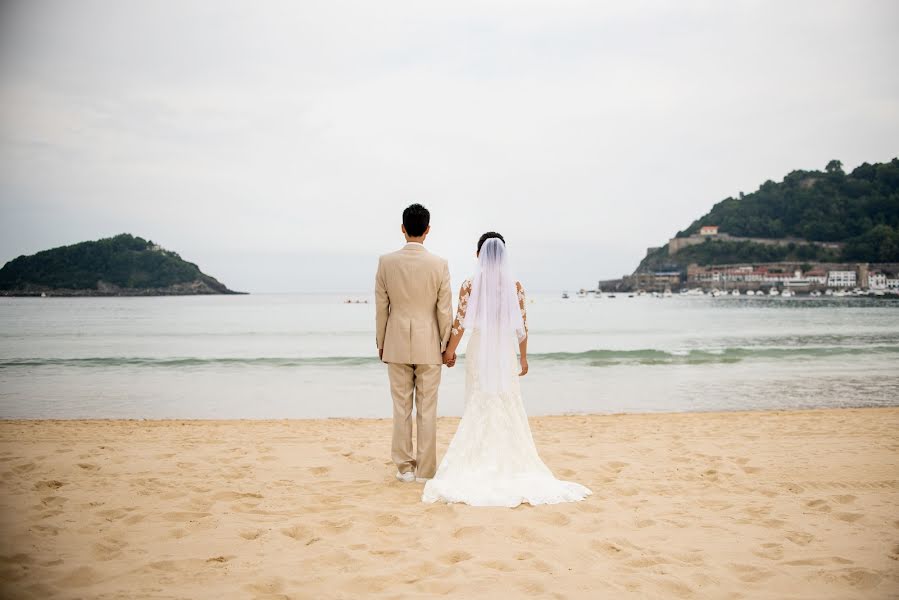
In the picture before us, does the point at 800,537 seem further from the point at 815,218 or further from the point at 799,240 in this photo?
the point at 799,240

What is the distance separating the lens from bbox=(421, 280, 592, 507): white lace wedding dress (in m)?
4.50

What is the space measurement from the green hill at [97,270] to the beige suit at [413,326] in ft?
305

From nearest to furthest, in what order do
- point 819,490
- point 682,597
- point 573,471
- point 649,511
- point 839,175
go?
point 682,597
point 649,511
point 819,490
point 573,471
point 839,175

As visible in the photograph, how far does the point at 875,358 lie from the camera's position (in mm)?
17531

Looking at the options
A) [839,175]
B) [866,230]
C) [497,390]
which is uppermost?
[839,175]

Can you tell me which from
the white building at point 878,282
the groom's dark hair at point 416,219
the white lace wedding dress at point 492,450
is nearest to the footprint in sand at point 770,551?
the white lace wedding dress at point 492,450

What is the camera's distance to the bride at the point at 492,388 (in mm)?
4703

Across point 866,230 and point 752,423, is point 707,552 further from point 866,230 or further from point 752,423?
point 866,230

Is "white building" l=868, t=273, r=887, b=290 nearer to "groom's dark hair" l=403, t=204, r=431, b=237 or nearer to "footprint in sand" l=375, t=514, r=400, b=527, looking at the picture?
"groom's dark hair" l=403, t=204, r=431, b=237

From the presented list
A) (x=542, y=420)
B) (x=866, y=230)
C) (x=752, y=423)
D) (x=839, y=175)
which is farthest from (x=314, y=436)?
(x=839, y=175)

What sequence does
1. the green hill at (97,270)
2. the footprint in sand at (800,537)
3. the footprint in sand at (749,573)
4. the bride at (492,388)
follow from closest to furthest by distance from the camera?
the footprint in sand at (749,573)
the footprint in sand at (800,537)
the bride at (492,388)
the green hill at (97,270)

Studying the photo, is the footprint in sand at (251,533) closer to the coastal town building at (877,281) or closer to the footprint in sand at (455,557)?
the footprint in sand at (455,557)

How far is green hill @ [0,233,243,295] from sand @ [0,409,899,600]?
90730 millimetres

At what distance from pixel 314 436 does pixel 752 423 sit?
255 inches
